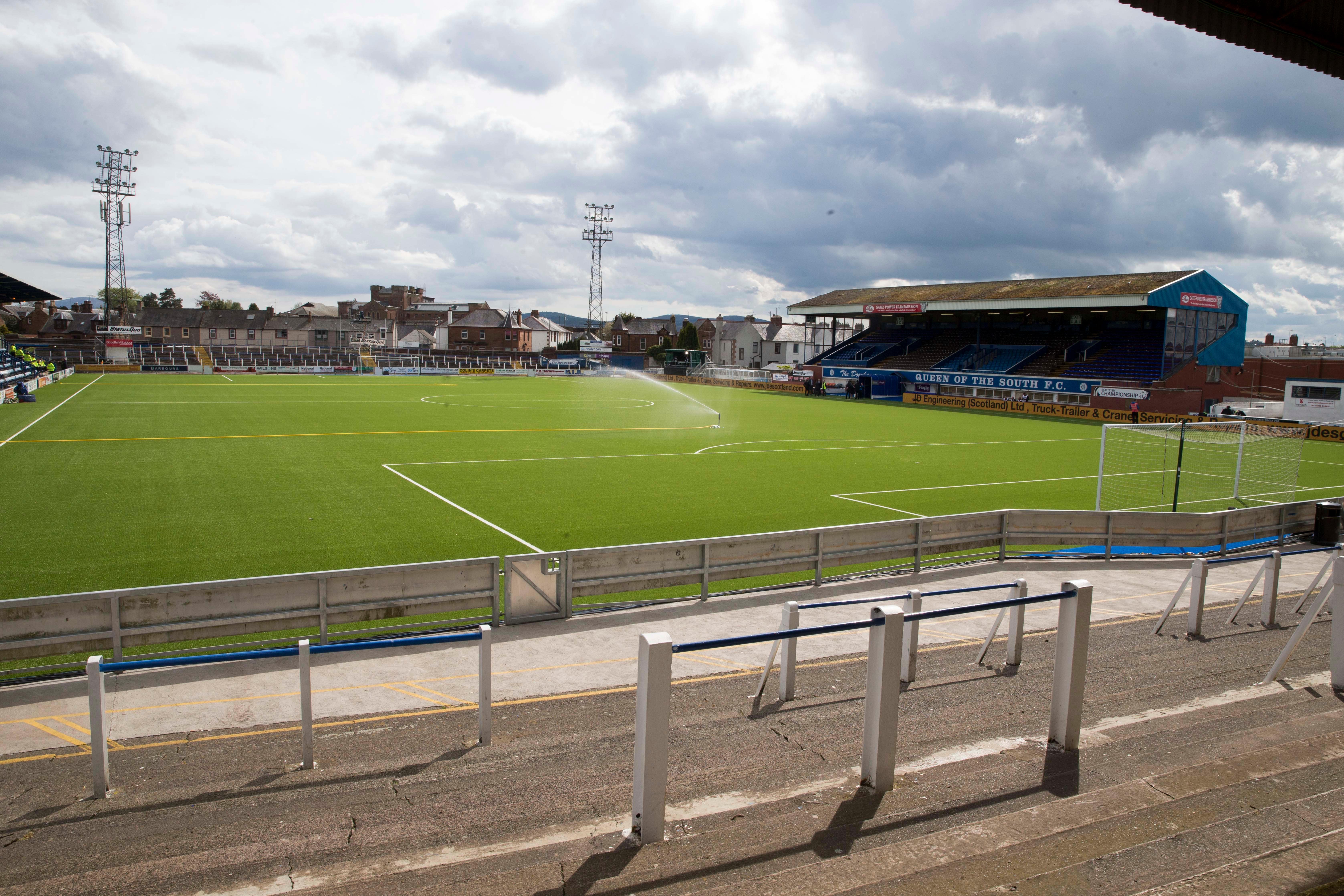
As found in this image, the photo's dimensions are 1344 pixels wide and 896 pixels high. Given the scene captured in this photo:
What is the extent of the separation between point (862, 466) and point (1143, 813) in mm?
23066

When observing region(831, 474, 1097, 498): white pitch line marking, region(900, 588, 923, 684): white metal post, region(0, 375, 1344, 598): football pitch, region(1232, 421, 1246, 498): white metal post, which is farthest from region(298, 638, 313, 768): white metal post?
region(1232, 421, 1246, 498): white metal post

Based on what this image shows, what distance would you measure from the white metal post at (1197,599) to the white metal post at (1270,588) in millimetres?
944

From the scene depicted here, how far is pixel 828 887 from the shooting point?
4.08 metres

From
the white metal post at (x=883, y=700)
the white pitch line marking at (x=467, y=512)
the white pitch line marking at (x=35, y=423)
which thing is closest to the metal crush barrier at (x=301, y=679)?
the white metal post at (x=883, y=700)

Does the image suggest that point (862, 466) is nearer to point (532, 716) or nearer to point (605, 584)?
point (605, 584)

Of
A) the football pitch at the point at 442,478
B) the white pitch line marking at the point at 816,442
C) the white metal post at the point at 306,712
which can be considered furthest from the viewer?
the white pitch line marking at the point at 816,442

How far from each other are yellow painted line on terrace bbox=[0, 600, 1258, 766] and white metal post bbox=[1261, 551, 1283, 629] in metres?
1.78

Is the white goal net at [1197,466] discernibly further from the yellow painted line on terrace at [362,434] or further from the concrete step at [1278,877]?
the yellow painted line on terrace at [362,434]

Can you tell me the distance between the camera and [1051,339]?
64.0 metres

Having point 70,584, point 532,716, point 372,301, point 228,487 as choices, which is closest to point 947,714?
point 532,716

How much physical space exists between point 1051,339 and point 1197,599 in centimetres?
5972

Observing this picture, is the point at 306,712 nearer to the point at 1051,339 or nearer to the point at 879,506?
the point at 879,506

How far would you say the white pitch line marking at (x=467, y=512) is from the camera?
16094mm

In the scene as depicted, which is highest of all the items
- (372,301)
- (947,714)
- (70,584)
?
(372,301)
